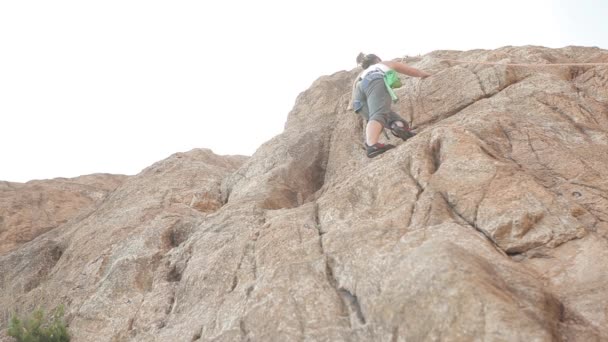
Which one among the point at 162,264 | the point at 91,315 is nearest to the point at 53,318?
the point at 91,315

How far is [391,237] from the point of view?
27.6 feet

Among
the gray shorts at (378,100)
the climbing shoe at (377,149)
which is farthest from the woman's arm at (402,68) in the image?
the climbing shoe at (377,149)

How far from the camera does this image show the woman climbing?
40.3 ft

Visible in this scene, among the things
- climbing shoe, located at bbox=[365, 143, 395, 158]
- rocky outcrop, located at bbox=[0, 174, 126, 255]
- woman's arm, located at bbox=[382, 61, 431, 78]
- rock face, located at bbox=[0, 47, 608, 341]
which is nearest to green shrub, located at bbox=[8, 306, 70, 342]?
rock face, located at bbox=[0, 47, 608, 341]

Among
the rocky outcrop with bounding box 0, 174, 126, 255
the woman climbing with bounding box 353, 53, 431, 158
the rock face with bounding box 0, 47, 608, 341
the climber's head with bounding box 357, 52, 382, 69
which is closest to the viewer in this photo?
the rock face with bounding box 0, 47, 608, 341

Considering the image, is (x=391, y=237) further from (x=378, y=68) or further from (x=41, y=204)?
(x=41, y=204)

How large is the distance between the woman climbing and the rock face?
1.01m

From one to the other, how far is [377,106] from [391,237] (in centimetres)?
501

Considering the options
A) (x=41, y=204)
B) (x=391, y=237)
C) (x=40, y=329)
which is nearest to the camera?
(x=391, y=237)

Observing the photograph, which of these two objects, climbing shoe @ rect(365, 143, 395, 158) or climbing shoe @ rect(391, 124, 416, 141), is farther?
climbing shoe @ rect(391, 124, 416, 141)

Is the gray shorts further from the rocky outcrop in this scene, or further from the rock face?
the rocky outcrop

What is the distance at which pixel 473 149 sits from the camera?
973 centimetres

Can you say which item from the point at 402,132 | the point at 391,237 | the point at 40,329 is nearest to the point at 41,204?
the point at 40,329

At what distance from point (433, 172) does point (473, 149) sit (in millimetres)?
878
